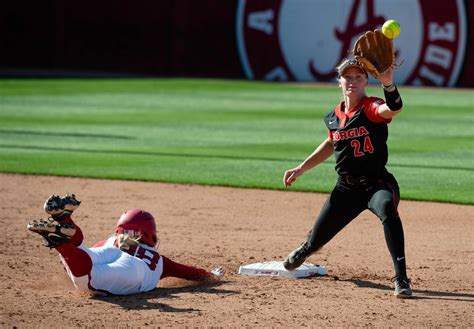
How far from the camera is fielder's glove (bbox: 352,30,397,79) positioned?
19.6 feet

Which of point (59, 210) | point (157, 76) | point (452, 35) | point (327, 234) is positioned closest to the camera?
point (59, 210)

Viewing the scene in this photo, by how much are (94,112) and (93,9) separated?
13.5 metres

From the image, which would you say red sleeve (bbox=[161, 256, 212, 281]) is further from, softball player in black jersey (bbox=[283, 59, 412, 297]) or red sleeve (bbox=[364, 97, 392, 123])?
red sleeve (bbox=[364, 97, 392, 123])

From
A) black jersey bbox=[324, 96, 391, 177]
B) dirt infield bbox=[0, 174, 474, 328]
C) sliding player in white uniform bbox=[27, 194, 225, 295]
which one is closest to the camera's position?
dirt infield bbox=[0, 174, 474, 328]

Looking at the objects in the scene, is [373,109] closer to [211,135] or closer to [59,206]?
[59,206]

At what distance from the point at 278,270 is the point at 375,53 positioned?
1.67m

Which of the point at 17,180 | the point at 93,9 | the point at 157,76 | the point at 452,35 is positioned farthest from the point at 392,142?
the point at 93,9

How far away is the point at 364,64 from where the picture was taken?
20.1ft

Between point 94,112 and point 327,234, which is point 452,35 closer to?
point 94,112

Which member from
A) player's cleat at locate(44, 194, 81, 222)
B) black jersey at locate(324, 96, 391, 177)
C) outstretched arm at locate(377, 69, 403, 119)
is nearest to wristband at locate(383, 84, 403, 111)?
outstretched arm at locate(377, 69, 403, 119)

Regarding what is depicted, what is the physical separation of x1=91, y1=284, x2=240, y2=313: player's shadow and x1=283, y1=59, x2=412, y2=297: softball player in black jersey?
828 mm

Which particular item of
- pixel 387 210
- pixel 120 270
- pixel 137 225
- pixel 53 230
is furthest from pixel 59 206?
pixel 387 210

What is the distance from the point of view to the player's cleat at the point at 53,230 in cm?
564

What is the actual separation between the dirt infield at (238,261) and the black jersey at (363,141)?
781mm
